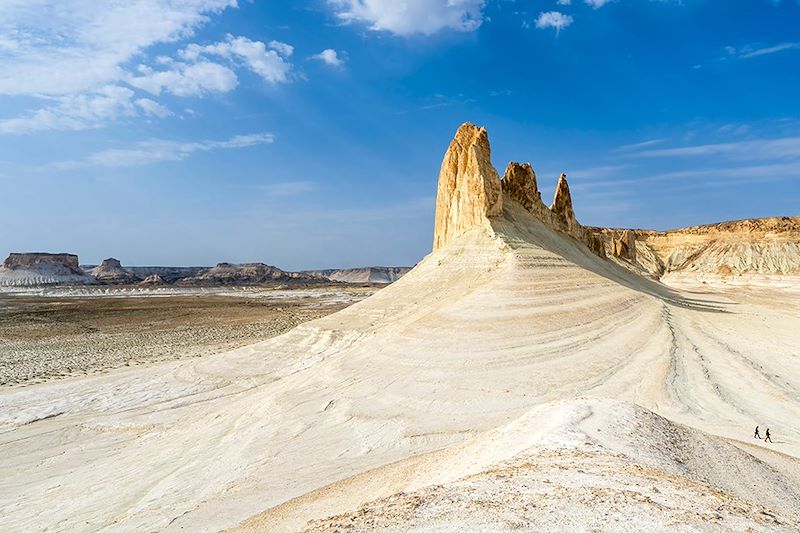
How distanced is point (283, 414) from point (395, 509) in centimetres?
830

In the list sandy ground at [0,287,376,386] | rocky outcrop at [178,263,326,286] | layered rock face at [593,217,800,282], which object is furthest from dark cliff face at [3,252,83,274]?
Answer: layered rock face at [593,217,800,282]

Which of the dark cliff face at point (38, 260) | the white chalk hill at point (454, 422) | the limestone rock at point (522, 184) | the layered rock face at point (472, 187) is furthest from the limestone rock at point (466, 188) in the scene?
the dark cliff face at point (38, 260)

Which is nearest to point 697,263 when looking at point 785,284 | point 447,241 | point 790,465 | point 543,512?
point 785,284

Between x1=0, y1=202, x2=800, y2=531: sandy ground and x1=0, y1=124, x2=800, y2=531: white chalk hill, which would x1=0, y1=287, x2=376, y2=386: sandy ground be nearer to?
x1=0, y1=202, x2=800, y2=531: sandy ground

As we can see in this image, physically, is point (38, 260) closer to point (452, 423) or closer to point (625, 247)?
point (625, 247)

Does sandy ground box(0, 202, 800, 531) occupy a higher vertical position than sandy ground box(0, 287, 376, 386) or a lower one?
higher

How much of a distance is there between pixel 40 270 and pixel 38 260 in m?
4.20

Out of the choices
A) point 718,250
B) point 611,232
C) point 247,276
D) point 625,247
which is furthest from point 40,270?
point 718,250

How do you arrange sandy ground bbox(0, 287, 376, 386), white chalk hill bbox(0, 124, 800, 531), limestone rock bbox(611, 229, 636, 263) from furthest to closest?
limestone rock bbox(611, 229, 636, 263), sandy ground bbox(0, 287, 376, 386), white chalk hill bbox(0, 124, 800, 531)

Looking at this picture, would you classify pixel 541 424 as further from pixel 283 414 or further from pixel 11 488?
pixel 11 488

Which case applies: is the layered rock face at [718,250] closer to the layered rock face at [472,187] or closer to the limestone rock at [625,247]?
the limestone rock at [625,247]

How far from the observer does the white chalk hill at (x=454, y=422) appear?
4.96 meters

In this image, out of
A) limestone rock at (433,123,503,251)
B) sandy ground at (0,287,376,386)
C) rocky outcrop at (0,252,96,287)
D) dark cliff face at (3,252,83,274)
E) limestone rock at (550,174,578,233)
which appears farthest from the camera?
dark cliff face at (3,252,83,274)

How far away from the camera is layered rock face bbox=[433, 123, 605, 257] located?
25781 mm
